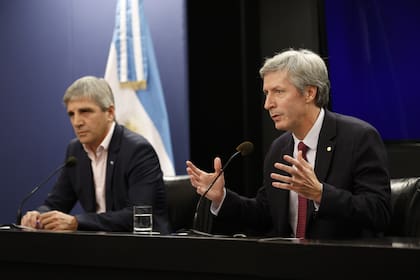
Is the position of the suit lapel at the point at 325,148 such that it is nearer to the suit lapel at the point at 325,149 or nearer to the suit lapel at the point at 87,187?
the suit lapel at the point at 325,149

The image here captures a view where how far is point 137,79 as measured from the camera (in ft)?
14.9

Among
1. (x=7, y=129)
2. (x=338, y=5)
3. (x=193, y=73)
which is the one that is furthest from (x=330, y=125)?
(x=7, y=129)

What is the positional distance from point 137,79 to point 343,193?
2357 millimetres

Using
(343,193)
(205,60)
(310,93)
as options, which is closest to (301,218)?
(343,193)

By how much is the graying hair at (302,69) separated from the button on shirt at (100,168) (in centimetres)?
98

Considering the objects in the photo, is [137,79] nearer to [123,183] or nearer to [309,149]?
[123,183]

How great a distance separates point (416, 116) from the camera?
3.84 meters

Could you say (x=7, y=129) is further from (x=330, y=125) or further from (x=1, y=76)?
(x=330, y=125)

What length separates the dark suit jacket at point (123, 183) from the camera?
3.23 meters

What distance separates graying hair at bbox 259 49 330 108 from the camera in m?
2.82

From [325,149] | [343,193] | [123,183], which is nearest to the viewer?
[343,193]

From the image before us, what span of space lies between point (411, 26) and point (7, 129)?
9.77 feet

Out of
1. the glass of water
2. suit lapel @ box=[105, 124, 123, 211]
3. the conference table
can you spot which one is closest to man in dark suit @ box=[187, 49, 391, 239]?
the glass of water

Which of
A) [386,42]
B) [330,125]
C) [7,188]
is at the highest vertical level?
[386,42]
